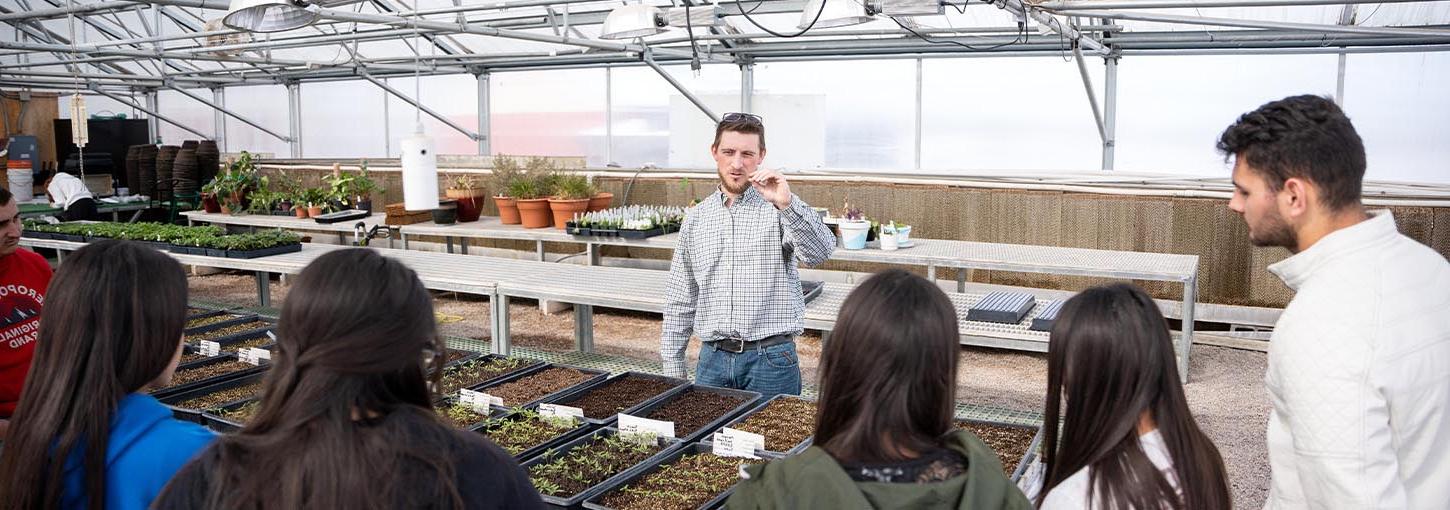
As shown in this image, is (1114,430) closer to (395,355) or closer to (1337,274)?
(1337,274)

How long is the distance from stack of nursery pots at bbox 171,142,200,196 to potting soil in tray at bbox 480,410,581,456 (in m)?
7.34

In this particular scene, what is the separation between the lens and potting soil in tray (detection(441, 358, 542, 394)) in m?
3.54

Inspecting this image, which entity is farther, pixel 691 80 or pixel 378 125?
pixel 378 125

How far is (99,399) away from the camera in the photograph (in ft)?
5.26

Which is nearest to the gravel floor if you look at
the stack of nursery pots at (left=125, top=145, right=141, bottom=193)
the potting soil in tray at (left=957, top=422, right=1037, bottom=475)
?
the potting soil in tray at (left=957, top=422, right=1037, bottom=475)

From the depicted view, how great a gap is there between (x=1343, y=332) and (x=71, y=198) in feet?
32.9

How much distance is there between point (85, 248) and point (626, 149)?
28.6 ft

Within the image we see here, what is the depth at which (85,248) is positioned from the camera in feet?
5.68

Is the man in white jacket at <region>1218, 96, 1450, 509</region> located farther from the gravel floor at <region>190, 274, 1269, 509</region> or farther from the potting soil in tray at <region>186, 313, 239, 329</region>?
the potting soil in tray at <region>186, 313, 239, 329</region>

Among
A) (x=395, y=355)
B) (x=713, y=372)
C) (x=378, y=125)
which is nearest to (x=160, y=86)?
(x=378, y=125)

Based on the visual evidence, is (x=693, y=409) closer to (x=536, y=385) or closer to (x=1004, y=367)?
(x=536, y=385)

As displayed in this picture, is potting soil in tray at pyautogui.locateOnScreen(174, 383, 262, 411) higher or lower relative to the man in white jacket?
lower

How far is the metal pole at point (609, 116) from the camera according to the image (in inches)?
404

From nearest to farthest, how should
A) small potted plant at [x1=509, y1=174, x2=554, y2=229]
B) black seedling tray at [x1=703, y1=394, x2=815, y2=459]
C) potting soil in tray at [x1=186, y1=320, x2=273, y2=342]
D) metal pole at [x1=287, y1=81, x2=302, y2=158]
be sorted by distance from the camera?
1. black seedling tray at [x1=703, y1=394, x2=815, y2=459]
2. potting soil in tray at [x1=186, y1=320, x2=273, y2=342]
3. small potted plant at [x1=509, y1=174, x2=554, y2=229]
4. metal pole at [x1=287, y1=81, x2=302, y2=158]
